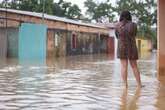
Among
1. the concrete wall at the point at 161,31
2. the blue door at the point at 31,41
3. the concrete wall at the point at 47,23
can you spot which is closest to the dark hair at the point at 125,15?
the concrete wall at the point at 161,31

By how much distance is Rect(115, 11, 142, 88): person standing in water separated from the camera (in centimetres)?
989

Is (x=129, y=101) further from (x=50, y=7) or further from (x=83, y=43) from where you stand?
(x=50, y=7)

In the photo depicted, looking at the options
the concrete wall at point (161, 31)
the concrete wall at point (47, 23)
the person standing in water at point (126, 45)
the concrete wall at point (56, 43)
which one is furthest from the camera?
the concrete wall at point (56, 43)

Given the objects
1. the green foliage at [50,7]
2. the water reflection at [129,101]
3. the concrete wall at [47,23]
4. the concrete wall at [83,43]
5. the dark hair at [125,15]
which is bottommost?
the water reflection at [129,101]

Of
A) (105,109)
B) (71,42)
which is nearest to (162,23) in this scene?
(105,109)

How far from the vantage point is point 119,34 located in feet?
32.9

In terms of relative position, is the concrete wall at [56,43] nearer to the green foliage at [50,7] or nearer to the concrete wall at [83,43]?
the concrete wall at [83,43]

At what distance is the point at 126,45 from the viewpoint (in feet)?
32.7

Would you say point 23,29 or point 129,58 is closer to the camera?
point 129,58

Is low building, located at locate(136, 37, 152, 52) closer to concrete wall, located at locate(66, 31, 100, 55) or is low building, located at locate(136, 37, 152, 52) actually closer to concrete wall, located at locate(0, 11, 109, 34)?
concrete wall, located at locate(66, 31, 100, 55)

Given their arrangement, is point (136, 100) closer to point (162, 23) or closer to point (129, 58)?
point (129, 58)

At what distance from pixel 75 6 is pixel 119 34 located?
56065 mm

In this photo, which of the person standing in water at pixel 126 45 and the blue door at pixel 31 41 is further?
the blue door at pixel 31 41

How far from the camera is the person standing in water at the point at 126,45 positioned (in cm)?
989
